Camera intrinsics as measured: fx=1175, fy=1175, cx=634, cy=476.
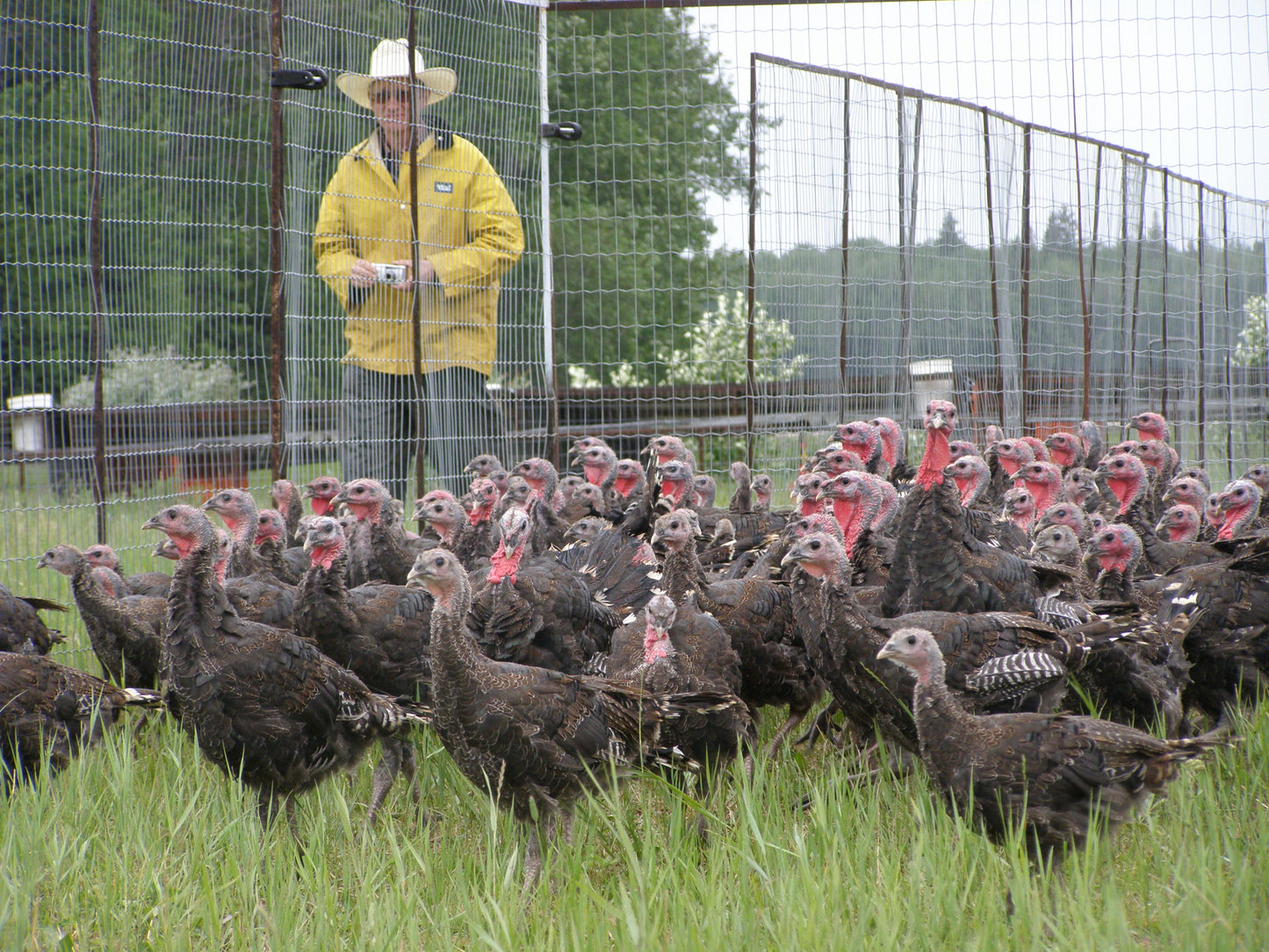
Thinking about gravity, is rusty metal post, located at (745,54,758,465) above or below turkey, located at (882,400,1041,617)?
above

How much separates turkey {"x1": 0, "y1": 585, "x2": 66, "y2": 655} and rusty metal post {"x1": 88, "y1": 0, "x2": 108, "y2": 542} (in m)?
1.43

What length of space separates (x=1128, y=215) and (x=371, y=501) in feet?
25.5

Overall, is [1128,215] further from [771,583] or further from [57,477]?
[57,477]

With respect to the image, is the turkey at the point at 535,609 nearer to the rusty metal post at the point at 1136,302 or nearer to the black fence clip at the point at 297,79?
the black fence clip at the point at 297,79

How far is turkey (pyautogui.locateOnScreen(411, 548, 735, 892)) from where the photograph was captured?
4.03 m

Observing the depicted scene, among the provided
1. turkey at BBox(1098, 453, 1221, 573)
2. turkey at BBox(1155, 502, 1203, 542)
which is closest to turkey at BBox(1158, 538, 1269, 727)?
turkey at BBox(1098, 453, 1221, 573)

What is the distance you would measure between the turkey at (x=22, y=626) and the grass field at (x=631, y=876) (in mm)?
1332

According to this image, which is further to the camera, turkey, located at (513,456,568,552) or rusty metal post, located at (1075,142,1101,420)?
rusty metal post, located at (1075,142,1101,420)

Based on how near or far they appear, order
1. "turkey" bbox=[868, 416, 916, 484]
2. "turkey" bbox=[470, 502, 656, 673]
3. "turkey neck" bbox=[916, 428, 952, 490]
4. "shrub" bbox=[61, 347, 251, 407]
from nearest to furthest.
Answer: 1. "turkey" bbox=[470, 502, 656, 673]
2. "turkey neck" bbox=[916, 428, 952, 490]
3. "turkey" bbox=[868, 416, 916, 484]
4. "shrub" bbox=[61, 347, 251, 407]

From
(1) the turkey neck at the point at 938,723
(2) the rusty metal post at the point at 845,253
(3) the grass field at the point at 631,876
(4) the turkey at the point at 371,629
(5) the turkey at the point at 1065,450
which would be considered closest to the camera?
(3) the grass field at the point at 631,876

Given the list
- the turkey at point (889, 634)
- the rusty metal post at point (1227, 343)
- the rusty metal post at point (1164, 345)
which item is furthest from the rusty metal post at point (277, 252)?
the rusty metal post at point (1227, 343)

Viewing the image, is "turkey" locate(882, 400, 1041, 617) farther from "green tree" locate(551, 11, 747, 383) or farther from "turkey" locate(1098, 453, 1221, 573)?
"green tree" locate(551, 11, 747, 383)

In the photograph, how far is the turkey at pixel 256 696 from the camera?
169 inches

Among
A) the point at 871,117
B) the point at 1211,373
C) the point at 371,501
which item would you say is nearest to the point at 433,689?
the point at 371,501
